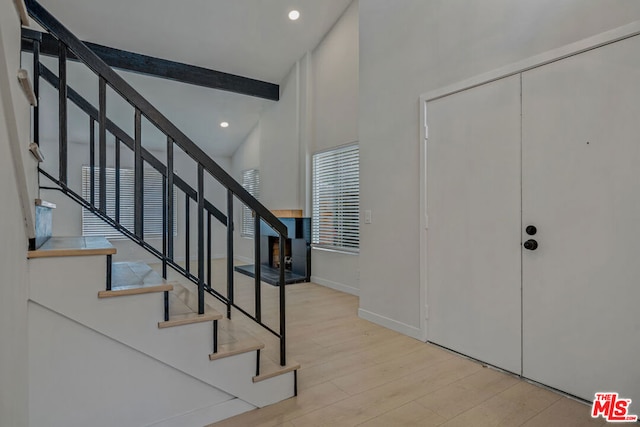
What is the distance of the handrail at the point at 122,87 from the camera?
150cm

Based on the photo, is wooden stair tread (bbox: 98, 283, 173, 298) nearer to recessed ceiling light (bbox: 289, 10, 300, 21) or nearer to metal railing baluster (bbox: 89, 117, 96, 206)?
metal railing baluster (bbox: 89, 117, 96, 206)

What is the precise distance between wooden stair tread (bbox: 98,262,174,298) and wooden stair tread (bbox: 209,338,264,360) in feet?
1.42

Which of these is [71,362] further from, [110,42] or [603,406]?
[110,42]

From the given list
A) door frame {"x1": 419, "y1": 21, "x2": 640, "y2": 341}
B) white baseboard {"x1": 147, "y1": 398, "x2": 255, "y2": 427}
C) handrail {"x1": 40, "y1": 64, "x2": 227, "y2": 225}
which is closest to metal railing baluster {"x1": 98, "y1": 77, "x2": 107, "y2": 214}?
handrail {"x1": 40, "y1": 64, "x2": 227, "y2": 225}

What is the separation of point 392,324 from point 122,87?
2772mm

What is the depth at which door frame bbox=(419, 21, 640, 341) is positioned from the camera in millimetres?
1872

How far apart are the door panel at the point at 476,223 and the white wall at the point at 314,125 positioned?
74.1 inches

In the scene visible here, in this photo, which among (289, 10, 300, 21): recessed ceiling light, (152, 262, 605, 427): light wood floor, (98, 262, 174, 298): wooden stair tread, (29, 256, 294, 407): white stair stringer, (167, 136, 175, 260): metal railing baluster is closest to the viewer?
(29, 256, 294, 407): white stair stringer

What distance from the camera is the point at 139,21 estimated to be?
4.36 m

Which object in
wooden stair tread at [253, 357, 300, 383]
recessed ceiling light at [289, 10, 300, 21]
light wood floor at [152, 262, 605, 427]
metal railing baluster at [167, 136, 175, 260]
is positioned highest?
recessed ceiling light at [289, 10, 300, 21]

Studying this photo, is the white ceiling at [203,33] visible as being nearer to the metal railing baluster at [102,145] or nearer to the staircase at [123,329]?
the staircase at [123,329]

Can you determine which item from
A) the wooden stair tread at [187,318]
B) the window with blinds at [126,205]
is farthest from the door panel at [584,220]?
the window with blinds at [126,205]

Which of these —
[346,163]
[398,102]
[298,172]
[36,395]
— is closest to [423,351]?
[398,102]

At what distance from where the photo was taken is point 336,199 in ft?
16.1
